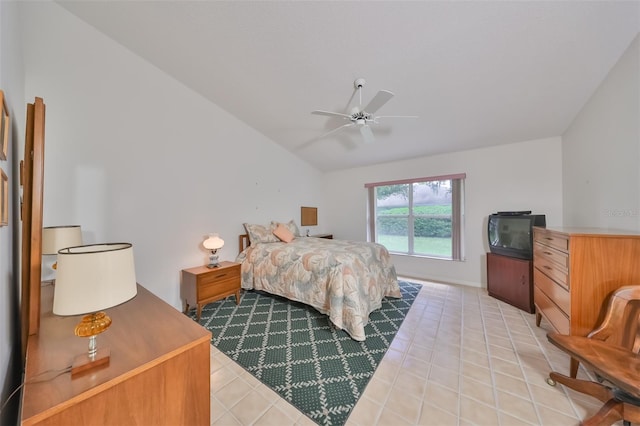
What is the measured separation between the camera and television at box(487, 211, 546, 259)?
→ 9.48 ft

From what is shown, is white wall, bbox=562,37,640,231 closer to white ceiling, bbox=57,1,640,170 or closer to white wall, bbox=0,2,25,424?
white ceiling, bbox=57,1,640,170

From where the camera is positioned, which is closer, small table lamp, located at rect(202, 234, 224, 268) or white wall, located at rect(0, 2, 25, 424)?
white wall, located at rect(0, 2, 25, 424)

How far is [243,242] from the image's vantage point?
3.75 m

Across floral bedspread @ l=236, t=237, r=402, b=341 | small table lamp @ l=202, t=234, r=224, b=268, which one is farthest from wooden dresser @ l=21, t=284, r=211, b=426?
small table lamp @ l=202, t=234, r=224, b=268

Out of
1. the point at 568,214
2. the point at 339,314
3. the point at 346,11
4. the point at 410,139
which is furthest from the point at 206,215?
the point at 568,214

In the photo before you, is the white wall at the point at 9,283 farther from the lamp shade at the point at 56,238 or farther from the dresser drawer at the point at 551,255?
the dresser drawer at the point at 551,255

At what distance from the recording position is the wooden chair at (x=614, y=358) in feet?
4.00

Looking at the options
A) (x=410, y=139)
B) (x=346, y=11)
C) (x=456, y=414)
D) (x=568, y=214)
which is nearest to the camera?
(x=456, y=414)

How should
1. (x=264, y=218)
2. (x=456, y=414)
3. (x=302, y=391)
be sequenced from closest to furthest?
1. (x=456, y=414)
2. (x=302, y=391)
3. (x=264, y=218)

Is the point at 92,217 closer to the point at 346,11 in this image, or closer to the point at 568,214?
the point at 346,11

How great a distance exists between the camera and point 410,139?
3.59m

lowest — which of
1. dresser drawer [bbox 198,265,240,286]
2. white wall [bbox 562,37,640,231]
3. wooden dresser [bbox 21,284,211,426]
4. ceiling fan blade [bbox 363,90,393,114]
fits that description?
dresser drawer [bbox 198,265,240,286]

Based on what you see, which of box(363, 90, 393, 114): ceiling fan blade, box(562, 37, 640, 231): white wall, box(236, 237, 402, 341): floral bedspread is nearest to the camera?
box(562, 37, 640, 231): white wall

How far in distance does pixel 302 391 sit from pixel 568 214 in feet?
12.8
